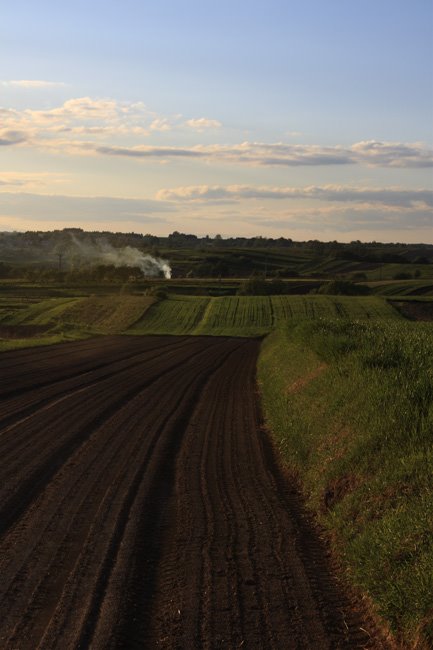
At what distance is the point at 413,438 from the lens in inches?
428

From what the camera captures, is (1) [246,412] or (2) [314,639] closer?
(2) [314,639]

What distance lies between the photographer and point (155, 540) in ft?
30.9

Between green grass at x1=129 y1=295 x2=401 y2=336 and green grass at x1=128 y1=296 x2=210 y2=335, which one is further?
green grass at x1=129 y1=295 x2=401 y2=336

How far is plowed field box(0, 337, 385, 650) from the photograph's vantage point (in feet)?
22.8

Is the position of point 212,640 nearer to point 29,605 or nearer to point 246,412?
point 29,605

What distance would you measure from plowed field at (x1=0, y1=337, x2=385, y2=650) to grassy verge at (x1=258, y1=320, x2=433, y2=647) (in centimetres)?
42

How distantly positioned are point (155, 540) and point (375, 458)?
11.8 feet

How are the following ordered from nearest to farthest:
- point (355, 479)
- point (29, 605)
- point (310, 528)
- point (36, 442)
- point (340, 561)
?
point (29, 605) < point (340, 561) < point (310, 528) < point (355, 479) < point (36, 442)

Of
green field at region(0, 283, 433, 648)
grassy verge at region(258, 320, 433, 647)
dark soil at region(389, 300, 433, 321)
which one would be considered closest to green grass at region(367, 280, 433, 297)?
dark soil at region(389, 300, 433, 321)

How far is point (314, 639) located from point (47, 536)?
400cm

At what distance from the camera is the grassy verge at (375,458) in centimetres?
752

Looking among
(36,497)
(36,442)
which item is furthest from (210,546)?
(36,442)

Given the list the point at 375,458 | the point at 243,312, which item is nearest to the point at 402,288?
the point at 243,312

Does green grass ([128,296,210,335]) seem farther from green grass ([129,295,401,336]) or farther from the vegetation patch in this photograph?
the vegetation patch
